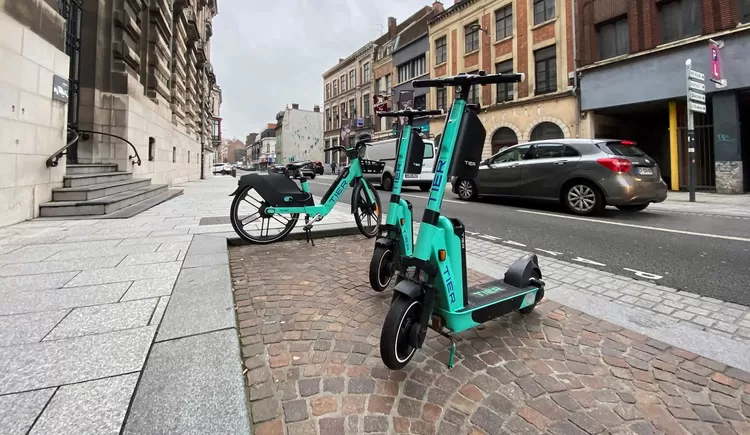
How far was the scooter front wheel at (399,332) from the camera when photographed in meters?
1.75

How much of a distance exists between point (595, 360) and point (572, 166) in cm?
691

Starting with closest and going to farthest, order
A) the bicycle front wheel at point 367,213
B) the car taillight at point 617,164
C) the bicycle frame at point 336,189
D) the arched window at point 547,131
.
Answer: the bicycle frame at point 336,189
the bicycle front wheel at point 367,213
the car taillight at point 617,164
the arched window at point 547,131

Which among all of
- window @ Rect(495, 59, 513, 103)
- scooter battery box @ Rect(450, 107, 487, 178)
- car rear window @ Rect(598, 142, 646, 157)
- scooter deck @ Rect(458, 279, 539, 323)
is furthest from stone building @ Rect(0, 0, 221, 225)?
window @ Rect(495, 59, 513, 103)

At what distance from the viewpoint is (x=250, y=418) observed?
1.44m

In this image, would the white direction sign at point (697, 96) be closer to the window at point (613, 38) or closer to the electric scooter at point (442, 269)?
the window at point (613, 38)

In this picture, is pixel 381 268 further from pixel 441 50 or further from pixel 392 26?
pixel 392 26

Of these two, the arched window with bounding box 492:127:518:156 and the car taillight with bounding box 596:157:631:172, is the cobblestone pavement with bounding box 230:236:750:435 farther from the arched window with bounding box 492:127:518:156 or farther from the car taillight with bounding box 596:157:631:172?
the arched window with bounding box 492:127:518:156

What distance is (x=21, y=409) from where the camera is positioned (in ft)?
4.66

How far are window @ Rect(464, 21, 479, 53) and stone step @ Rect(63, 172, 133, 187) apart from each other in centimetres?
2211

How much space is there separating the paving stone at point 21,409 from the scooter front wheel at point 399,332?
1.42 metres

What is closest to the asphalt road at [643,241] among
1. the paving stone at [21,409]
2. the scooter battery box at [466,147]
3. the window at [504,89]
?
the scooter battery box at [466,147]

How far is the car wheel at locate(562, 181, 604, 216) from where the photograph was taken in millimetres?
7555

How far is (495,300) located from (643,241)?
14.4 ft

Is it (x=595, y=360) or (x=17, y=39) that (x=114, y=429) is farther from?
(x=17, y=39)
